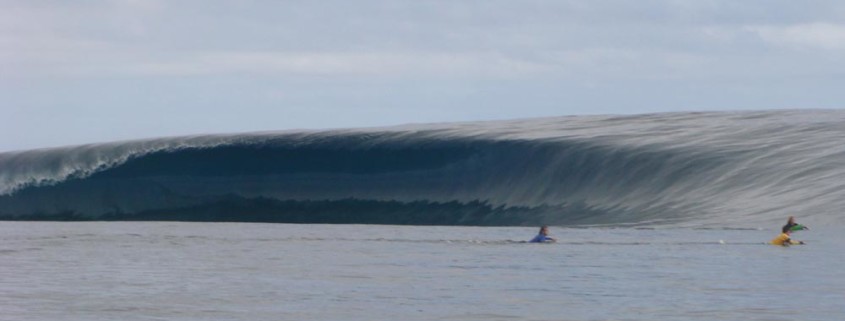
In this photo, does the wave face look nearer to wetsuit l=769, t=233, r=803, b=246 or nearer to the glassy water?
wetsuit l=769, t=233, r=803, b=246

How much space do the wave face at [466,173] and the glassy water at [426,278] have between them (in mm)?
15342

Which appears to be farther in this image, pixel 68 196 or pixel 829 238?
pixel 68 196

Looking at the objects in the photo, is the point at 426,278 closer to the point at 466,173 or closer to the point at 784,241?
the point at 784,241

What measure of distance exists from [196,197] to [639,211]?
27043 millimetres

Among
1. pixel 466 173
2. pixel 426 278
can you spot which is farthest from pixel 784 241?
pixel 466 173

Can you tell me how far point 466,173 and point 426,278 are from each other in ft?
154

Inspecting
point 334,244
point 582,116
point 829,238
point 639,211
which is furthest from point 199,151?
point 829,238

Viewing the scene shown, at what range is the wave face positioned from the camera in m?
67.4

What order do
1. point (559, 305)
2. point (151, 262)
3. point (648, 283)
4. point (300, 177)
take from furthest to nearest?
1. point (300, 177)
2. point (151, 262)
3. point (648, 283)
4. point (559, 305)

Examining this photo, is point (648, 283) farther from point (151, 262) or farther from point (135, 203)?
point (135, 203)

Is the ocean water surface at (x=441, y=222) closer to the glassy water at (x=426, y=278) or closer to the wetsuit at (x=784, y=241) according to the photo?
the glassy water at (x=426, y=278)

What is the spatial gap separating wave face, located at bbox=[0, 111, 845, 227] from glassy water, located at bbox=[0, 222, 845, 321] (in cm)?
1534

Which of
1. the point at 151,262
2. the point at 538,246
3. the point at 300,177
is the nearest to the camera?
the point at 151,262

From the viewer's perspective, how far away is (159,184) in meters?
85.6
